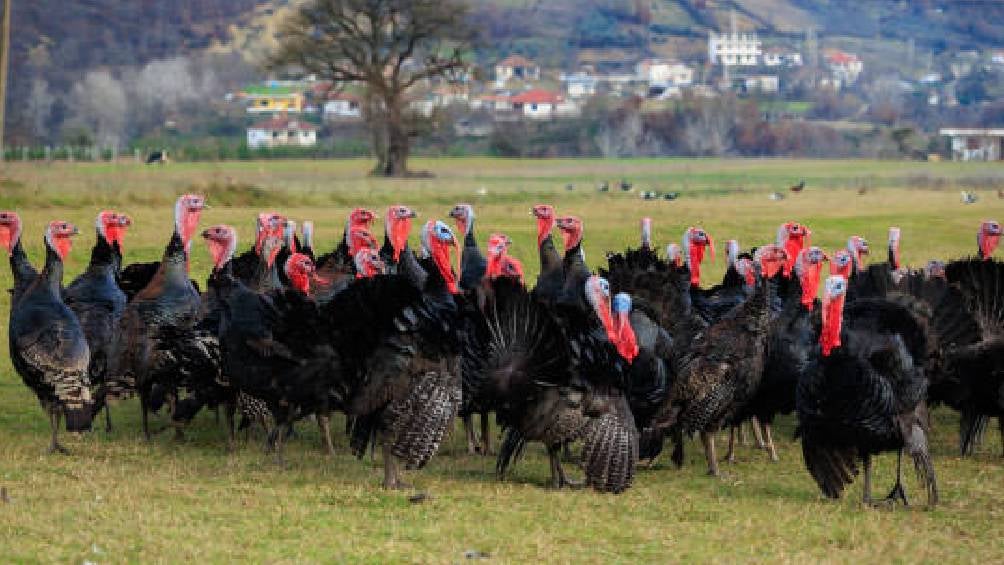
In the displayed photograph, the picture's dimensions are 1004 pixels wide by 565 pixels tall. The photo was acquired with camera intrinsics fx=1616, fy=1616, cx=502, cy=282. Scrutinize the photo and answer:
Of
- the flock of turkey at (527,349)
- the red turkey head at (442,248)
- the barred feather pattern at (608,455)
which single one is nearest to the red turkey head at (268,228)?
the flock of turkey at (527,349)

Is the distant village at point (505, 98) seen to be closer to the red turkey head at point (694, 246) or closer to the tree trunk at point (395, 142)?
the tree trunk at point (395, 142)

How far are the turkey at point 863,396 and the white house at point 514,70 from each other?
16802 cm

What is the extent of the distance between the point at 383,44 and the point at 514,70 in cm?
12151

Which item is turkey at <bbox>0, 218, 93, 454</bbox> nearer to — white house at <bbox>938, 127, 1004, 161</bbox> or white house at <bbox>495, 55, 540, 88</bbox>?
→ white house at <bbox>938, 127, 1004, 161</bbox>

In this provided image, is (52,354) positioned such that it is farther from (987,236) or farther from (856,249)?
(987,236)

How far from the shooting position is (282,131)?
121250mm

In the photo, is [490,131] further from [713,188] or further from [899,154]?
[713,188]

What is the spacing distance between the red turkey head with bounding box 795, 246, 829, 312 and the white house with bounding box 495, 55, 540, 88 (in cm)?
16592

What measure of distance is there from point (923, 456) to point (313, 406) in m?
4.57

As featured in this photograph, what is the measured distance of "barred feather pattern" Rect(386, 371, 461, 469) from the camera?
1181 cm

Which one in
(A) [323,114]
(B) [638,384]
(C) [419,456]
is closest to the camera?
(C) [419,456]

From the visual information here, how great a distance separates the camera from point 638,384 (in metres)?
12.9

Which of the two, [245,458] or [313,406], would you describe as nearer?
[313,406]

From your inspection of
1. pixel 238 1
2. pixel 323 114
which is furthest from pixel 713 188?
pixel 238 1
